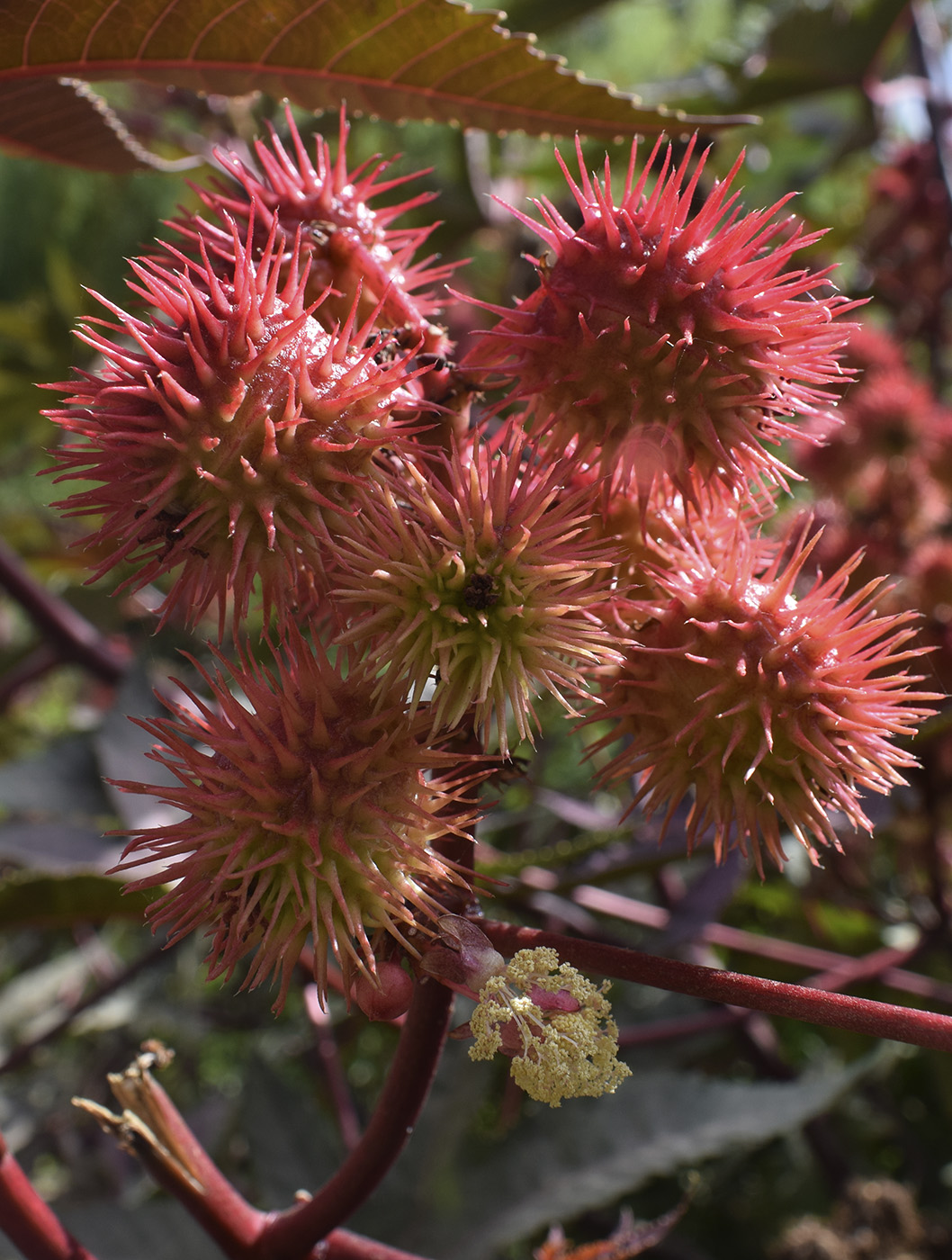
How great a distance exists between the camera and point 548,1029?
2.81 ft

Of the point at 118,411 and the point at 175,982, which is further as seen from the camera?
the point at 175,982

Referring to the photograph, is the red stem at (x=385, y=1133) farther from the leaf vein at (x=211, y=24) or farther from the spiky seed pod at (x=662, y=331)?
the leaf vein at (x=211, y=24)

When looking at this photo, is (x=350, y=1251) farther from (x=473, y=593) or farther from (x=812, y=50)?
(x=812, y=50)

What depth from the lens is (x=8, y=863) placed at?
2467 millimetres

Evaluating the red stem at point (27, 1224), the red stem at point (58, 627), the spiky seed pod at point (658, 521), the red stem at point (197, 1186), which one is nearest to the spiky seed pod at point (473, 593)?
the spiky seed pod at point (658, 521)

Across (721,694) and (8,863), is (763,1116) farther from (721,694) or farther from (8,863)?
(8,863)

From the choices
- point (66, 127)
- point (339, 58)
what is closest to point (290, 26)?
point (339, 58)

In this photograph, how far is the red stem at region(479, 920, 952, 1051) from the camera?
0.82 m

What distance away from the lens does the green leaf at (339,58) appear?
1.25 m

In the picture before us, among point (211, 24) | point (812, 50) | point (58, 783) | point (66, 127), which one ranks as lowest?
point (58, 783)

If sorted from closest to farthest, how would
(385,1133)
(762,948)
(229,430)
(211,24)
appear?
(229,430) < (385,1133) < (211,24) < (762,948)

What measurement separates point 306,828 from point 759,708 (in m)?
0.41

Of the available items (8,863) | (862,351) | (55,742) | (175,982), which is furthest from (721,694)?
(175,982)

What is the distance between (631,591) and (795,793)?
0.84 feet
